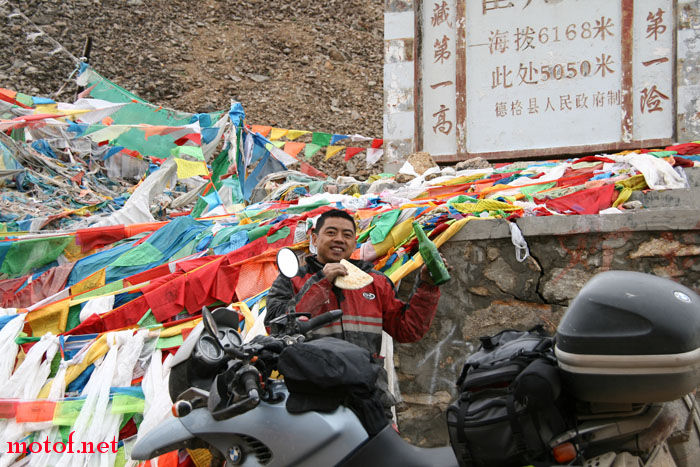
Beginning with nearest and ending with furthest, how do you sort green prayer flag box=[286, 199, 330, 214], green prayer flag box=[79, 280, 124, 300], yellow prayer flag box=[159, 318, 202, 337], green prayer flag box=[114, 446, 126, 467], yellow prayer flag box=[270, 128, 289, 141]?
green prayer flag box=[114, 446, 126, 467] < yellow prayer flag box=[159, 318, 202, 337] < green prayer flag box=[79, 280, 124, 300] < green prayer flag box=[286, 199, 330, 214] < yellow prayer flag box=[270, 128, 289, 141]

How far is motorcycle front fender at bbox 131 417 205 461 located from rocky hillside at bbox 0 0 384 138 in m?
18.4

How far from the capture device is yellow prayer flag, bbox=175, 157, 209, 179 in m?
9.27

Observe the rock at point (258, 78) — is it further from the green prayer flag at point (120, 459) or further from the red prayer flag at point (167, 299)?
the green prayer flag at point (120, 459)

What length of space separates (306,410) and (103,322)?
125 inches

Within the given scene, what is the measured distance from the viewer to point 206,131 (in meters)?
11.1

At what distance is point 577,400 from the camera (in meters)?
2.11

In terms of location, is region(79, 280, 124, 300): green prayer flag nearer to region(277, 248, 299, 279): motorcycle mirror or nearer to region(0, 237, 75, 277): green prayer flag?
region(0, 237, 75, 277): green prayer flag

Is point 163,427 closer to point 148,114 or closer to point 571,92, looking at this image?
point 571,92

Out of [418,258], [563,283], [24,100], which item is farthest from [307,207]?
[24,100]

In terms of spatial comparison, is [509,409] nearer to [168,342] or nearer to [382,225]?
[382,225]

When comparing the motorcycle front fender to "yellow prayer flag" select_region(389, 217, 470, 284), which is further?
"yellow prayer flag" select_region(389, 217, 470, 284)

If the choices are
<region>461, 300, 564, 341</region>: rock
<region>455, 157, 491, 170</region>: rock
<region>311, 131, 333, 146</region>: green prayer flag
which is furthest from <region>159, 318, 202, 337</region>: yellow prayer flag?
<region>311, 131, 333, 146</region>: green prayer flag

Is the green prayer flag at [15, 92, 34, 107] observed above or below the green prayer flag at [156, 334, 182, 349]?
above

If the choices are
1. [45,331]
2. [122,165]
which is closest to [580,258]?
[45,331]
